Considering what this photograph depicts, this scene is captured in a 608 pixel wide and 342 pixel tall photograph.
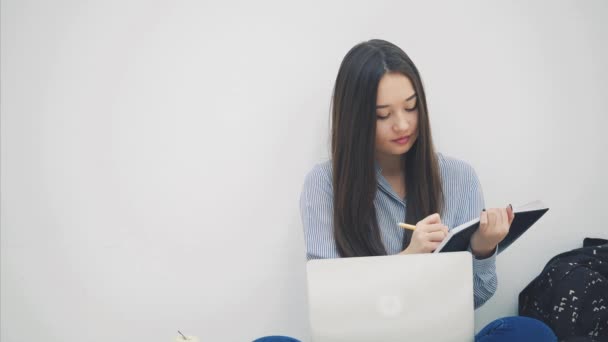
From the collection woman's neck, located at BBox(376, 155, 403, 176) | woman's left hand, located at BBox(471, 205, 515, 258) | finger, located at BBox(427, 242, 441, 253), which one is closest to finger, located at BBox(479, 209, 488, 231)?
woman's left hand, located at BBox(471, 205, 515, 258)

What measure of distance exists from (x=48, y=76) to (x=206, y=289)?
31.4 inches

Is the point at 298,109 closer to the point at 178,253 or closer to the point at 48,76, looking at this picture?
the point at 178,253

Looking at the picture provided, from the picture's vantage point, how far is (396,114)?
1.27 metres

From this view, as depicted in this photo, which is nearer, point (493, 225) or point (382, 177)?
point (493, 225)

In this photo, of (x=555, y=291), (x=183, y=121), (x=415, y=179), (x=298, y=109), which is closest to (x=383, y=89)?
(x=415, y=179)

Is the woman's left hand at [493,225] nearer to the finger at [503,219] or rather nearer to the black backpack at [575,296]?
the finger at [503,219]

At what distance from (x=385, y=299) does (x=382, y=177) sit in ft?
1.60

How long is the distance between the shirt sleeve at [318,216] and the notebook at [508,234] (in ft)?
1.03

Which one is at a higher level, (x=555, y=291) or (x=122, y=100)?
(x=122, y=100)

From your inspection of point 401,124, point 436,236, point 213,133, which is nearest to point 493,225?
point 436,236

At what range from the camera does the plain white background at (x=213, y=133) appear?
60.5 inches

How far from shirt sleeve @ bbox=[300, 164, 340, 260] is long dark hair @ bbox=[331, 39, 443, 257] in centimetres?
2

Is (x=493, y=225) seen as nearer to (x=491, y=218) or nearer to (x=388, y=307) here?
(x=491, y=218)

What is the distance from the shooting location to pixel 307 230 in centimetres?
134
